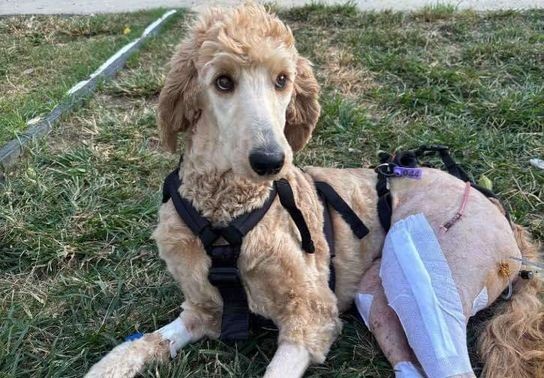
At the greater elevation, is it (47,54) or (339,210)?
(339,210)

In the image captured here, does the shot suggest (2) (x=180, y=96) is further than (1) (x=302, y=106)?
No

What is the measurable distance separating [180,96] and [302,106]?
63cm

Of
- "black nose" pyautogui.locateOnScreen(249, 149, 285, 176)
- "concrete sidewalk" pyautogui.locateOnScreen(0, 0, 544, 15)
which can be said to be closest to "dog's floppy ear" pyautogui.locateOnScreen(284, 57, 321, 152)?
"black nose" pyautogui.locateOnScreen(249, 149, 285, 176)

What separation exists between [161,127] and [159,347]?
1067 millimetres

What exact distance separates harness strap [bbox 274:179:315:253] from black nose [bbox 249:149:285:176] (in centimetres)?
49

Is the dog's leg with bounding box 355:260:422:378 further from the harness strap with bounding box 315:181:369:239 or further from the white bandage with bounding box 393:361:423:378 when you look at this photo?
the harness strap with bounding box 315:181:369:239

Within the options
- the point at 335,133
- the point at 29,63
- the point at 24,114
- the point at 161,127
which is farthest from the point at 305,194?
the point at 29,63

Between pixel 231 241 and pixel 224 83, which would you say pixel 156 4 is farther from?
pixel 231 241

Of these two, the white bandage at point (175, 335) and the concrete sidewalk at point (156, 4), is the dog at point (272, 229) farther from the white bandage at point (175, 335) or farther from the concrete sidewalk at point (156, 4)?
the concrete sidewalk at point (156, 4)

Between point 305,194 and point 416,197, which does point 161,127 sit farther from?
point 416,197

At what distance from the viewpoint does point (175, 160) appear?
4.74m

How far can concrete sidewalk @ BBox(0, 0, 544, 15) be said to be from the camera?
26.2 ft

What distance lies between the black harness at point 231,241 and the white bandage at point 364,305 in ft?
0.53

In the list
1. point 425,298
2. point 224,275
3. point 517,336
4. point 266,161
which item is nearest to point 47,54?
point 224,275
